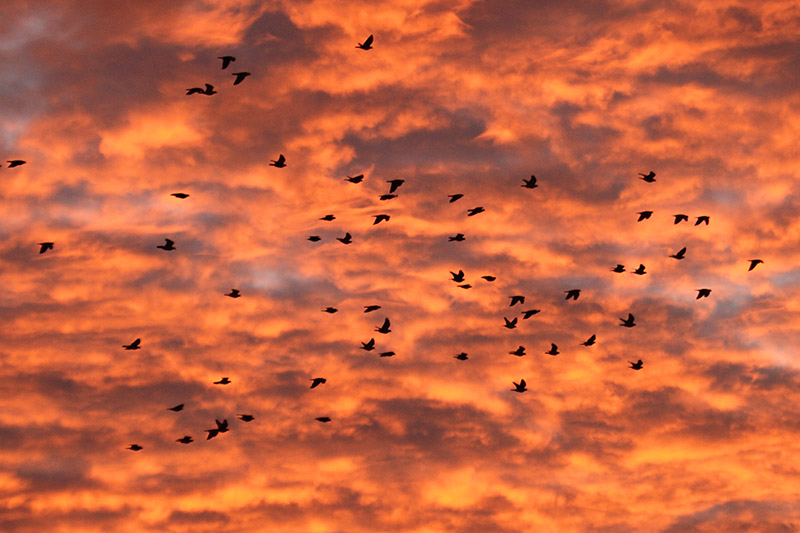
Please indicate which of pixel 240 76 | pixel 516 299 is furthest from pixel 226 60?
pixel 516 299

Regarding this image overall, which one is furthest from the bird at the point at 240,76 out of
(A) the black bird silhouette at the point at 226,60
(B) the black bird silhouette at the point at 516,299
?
(B) the black bird silhouette at the point at 516,299

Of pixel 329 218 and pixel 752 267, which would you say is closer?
pixel 329 218

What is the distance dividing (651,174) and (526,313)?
15.5 meters

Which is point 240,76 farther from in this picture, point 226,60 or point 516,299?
point 516,299

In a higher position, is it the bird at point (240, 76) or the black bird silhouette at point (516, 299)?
the bird at point (240, 76)

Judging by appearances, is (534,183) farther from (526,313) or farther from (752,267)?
(752,267)

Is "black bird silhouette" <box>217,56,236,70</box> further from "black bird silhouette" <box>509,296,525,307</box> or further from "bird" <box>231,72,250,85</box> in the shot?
"black bird silhouette" <box>509,296,525,307</box>

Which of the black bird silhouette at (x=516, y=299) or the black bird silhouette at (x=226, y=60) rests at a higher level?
the black bird silhouette at (x=226, y=60)

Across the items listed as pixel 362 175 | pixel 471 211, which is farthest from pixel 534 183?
pixel 362 175

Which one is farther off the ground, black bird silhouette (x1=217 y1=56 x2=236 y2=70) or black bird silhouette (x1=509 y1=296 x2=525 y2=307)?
black bird silhouette (x1=217 y1=56 x2=236 y2=70)

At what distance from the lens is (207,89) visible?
115 m

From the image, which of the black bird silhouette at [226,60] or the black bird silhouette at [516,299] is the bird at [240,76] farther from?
the black bird silhouette at [516,299]

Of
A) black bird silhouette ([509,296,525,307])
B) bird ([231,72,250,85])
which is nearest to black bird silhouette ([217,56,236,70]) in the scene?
bird ([231,72,250,85])

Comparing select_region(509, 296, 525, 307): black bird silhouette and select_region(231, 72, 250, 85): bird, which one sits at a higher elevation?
select_region(231, 72, 250, 85): bird
